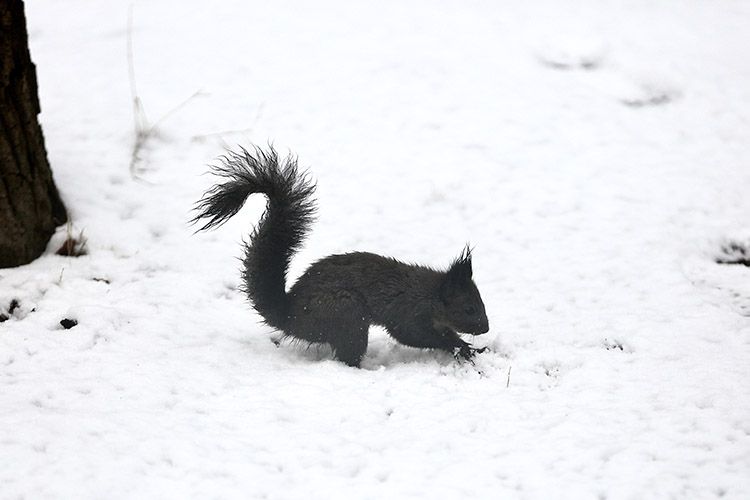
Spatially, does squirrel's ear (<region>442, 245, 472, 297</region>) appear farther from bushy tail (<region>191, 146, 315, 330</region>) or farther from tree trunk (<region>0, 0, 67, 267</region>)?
tree trunk (<region>0, 0, 67, 267</region>)

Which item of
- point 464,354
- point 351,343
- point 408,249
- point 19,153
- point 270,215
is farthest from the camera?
point 408,249

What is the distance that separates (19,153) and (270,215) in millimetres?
1962

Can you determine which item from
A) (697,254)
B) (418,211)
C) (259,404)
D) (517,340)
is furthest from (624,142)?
(259,404)

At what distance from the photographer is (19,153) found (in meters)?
5.08

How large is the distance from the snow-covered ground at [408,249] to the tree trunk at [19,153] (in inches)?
8.3

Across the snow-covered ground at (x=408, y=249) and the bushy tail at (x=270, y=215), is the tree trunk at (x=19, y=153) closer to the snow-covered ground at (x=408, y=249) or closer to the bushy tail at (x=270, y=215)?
the snow-covered ground at (x=408, y=249)

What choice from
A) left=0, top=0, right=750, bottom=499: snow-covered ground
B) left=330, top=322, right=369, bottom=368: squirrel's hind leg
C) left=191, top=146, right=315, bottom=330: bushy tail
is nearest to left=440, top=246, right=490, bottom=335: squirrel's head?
left=0, top=0, right=750, bottom=499: snow-covered ground

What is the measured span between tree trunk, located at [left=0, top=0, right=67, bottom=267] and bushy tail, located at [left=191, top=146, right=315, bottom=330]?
5.01ft

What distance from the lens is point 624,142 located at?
799cm

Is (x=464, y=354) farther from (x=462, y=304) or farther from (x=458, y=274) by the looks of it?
(x=458, y=274)

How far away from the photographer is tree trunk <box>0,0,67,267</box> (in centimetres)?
489

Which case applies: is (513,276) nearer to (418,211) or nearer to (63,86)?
(418,211)

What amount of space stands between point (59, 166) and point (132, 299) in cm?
194

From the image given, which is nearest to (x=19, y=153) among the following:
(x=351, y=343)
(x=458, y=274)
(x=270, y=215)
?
(x=270, y=215)
